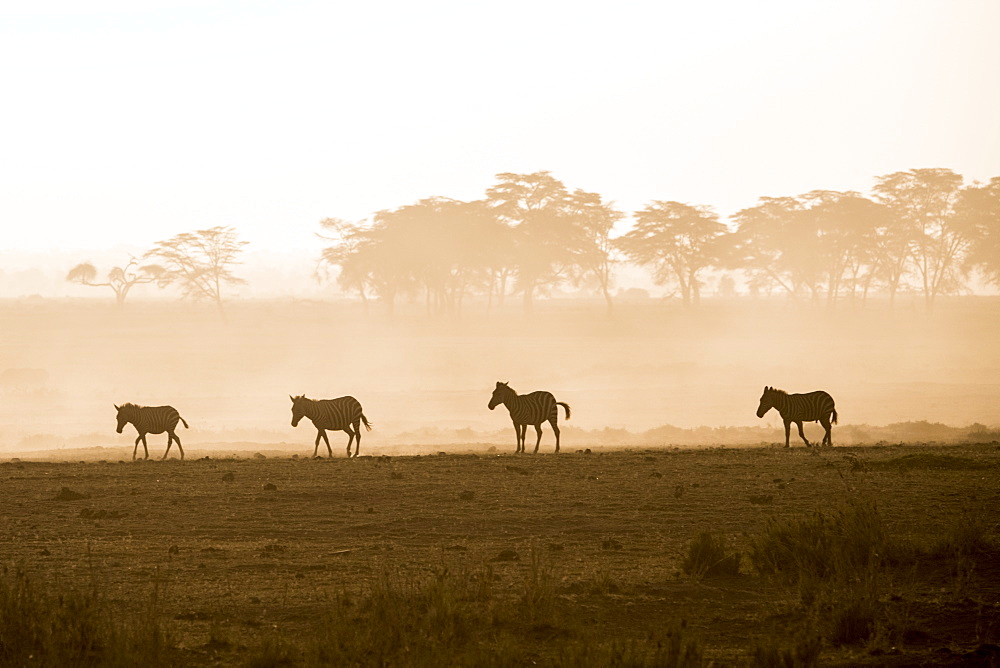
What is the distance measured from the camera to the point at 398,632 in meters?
8.61

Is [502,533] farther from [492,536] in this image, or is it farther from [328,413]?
[328,413]

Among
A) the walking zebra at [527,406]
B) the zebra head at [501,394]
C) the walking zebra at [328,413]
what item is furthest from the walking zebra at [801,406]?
the walking zebra at [328,413]

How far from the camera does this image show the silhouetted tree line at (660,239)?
89.8m

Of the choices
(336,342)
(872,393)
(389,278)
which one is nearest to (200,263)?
(389,278)

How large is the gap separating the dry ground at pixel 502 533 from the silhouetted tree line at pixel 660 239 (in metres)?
66.9

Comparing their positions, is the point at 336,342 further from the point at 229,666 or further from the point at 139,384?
the point at 229,666

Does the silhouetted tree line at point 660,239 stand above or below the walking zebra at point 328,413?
above

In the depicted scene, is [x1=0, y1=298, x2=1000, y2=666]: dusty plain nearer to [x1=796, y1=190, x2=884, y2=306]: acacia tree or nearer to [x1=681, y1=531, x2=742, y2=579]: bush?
[x1=681, y1=531, x2=742, y2=579]: bush

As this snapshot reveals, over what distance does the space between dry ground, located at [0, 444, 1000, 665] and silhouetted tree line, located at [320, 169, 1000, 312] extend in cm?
6686

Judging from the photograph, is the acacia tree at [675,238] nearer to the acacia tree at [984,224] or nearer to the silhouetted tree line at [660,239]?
the silhouetted tree line at [660,239]

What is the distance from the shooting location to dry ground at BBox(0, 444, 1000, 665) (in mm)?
9398

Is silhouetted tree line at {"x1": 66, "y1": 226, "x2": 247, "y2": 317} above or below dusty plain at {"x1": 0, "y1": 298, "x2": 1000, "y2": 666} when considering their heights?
above

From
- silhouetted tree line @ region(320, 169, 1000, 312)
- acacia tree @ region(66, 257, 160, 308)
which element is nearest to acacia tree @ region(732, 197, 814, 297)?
silhouetted tree line @ region(320, 169, 1000, 312)

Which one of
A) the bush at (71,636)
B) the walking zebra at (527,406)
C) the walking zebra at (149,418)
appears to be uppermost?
the walking zebra at (527,406)
